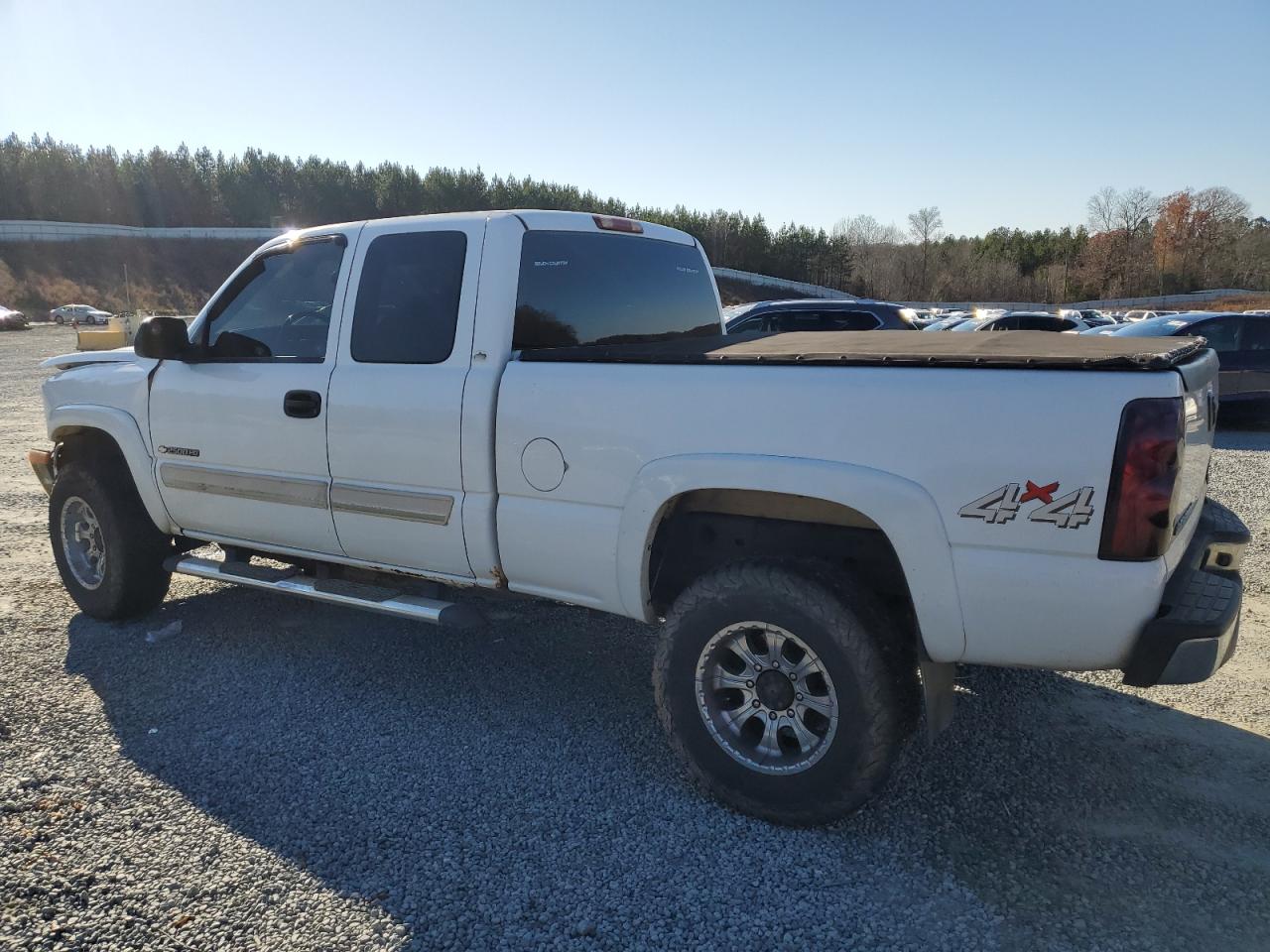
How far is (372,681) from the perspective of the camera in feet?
14.6

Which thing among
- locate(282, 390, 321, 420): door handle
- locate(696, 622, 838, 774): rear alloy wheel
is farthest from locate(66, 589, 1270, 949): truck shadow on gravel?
locate(282, 390, 321, 420): door handle

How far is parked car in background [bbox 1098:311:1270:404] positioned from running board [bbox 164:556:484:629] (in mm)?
11489

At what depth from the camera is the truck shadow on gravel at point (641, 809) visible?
2.70 meters

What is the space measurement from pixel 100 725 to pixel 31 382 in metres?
19.1

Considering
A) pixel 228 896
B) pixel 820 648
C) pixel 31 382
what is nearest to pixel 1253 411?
pixel 820 648

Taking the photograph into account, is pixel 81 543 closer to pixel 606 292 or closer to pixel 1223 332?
pixel 606 292

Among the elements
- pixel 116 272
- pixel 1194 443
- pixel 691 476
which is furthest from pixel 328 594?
pixel 116 272

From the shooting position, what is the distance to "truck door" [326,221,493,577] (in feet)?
12.3

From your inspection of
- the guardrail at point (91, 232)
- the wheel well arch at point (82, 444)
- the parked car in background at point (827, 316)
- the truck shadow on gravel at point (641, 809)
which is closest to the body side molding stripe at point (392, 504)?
the truck shadow on gravel at point (641, 809)

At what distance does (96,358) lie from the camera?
5.14 meters

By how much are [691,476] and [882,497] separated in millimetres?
674

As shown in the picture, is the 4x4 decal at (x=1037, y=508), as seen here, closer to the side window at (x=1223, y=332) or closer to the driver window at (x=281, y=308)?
the driver window at (x=281, y=308)

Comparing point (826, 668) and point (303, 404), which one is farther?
point (303, 404)

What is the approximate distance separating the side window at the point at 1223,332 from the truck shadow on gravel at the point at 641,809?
10.2 m
